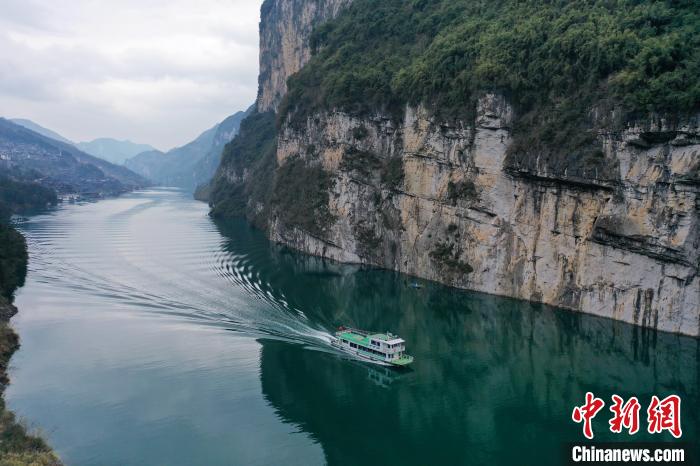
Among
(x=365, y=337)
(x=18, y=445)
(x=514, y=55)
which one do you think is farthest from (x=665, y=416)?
(x=514, y=55)

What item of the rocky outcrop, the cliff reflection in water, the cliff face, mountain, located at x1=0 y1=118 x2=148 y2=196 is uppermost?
the cliff face

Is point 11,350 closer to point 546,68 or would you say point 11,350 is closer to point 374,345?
point 374,345

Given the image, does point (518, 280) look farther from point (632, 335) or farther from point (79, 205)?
point (79, 205)

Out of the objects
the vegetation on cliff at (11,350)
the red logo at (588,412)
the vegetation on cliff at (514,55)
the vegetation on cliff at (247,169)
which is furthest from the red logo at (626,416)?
the vegetation on cliff at (247,169)

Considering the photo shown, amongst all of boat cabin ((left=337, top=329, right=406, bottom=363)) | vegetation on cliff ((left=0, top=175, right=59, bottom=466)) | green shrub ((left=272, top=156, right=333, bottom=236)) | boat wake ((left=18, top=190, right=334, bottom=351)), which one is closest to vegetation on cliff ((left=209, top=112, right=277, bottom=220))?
green shrub ((left=272, top=156, right=333, bottom=236))

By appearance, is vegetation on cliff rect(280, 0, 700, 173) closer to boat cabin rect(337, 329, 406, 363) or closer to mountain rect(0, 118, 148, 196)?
boat cabin rect(337, 329, 406, 363)

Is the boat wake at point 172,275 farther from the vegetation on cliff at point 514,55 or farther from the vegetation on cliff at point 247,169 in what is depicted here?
the vegetation on cliff at point 514,55
